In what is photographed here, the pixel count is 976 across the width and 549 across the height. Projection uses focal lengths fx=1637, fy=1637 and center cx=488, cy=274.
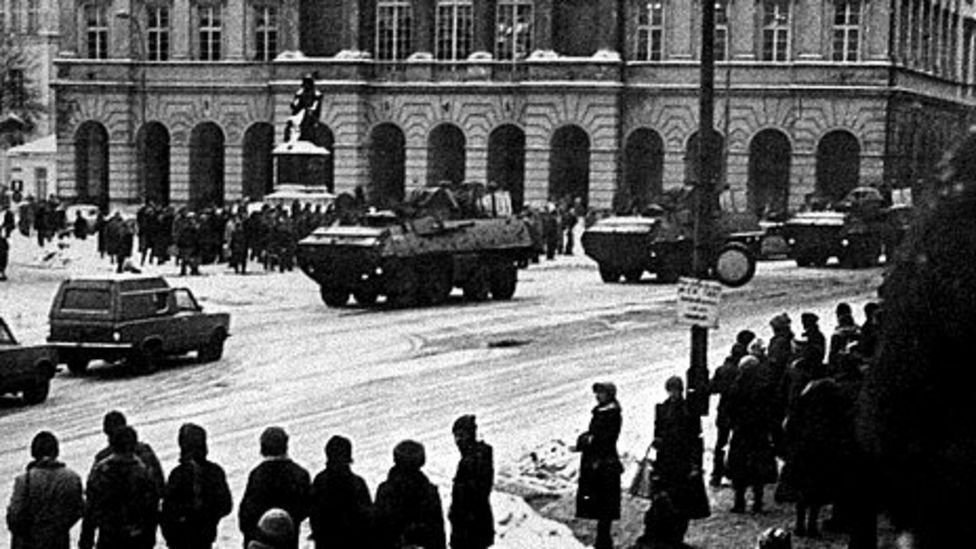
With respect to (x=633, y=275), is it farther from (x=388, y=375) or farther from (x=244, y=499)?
(x=244, y=499)

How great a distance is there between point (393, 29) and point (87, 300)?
4278cm

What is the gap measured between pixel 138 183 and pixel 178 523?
58011mm

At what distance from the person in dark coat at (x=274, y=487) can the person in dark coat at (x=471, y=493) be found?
3.85 ft

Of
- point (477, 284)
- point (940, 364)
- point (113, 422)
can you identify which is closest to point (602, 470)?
point (113, 422)

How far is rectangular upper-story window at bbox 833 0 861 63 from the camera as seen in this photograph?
57.8m

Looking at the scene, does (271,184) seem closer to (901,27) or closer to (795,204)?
(795,204)

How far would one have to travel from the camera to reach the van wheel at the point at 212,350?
76.2 ft

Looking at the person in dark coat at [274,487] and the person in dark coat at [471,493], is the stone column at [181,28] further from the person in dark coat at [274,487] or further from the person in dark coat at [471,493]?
the person in dark coat at [274,487]

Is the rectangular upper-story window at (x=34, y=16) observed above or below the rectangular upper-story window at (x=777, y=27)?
above

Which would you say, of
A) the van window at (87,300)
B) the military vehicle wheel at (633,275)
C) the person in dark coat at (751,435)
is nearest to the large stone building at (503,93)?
the military vehicle wheel at (633,275)

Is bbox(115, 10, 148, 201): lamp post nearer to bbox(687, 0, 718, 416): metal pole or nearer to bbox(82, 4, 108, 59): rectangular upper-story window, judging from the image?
bbox(82, 4, 108, 59): rectangular upper-story window

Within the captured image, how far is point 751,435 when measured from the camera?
41.9ft

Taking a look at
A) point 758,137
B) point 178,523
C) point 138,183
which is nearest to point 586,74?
point 758,137

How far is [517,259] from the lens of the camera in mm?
34125
